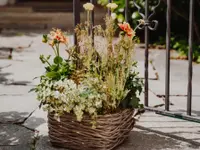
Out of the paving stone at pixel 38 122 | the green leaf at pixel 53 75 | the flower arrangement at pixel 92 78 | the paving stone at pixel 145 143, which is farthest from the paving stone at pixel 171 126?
the green leaf at pixel 53 75

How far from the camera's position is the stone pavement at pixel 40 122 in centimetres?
319

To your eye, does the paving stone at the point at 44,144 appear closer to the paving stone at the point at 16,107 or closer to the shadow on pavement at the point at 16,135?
the shadow on pavement at the point at 16,135

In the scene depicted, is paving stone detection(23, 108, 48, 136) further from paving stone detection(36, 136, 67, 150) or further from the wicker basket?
the wicker basket

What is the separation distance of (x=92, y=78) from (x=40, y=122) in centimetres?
77

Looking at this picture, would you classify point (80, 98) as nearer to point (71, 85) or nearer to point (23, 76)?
point (71, 85)

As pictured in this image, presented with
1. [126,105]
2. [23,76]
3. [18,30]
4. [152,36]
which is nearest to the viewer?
[126,105]

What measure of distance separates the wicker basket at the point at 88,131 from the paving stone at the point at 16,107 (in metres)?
0.71

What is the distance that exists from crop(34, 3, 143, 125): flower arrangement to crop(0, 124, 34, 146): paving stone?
14.6 inches

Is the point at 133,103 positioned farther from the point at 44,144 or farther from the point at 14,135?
the point at 14,135

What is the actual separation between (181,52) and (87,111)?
11.8 feet

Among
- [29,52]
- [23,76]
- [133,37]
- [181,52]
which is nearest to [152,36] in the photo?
[181,52]

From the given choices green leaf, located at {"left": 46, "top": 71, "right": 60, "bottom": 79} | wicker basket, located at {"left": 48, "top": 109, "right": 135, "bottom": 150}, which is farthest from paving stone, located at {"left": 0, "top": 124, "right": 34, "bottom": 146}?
green leaf, located at {"left": 46, "top": 71, "right": 60, "bottom": 79}

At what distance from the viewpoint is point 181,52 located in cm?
627

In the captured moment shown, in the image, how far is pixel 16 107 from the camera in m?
3.98
